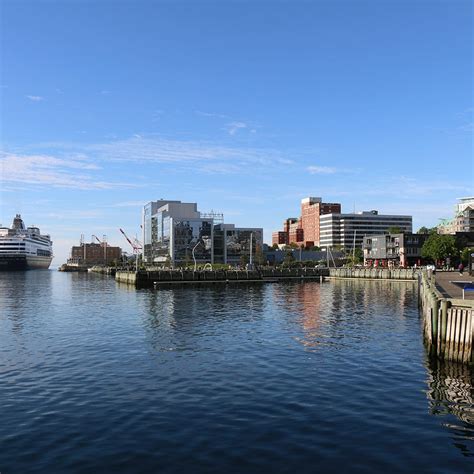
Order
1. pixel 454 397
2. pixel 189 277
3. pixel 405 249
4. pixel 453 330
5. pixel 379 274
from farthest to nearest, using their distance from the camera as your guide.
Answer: pixel 405 249 → pixel 379 274 → pixel 189 277 → pixel 453 330 → pixel 454 397

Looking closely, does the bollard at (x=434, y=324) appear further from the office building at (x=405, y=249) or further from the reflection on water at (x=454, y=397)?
the office building at (x=405, y=249)

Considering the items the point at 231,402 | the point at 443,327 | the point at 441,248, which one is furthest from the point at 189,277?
the point at 231,402

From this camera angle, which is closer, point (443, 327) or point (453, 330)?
point (453, 330)

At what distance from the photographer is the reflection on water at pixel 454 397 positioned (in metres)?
23.0

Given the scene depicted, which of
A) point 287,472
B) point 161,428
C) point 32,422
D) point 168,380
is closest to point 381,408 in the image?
point 287,472

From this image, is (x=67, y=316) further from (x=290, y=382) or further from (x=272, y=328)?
(x=290, y=382)

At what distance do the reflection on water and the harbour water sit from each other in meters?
0.09

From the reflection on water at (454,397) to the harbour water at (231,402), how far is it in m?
0.09

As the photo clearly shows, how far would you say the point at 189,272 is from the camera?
150m

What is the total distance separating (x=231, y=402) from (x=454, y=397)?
1254 centimetres

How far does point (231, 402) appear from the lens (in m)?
27.5

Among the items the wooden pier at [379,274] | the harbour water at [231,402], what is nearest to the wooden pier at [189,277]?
the wooden pier at [379,274]

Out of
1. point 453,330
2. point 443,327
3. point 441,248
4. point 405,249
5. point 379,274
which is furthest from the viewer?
point 405,249

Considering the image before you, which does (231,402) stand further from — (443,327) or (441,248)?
(441,248)
